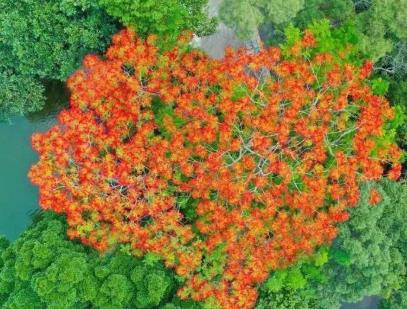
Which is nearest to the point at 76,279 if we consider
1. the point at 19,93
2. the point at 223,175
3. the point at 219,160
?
the point at 223,175

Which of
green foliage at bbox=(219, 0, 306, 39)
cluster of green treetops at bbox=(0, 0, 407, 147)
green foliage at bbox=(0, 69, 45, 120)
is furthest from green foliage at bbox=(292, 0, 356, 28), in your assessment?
green foliage at bbox=(0, 69, 45, 120)

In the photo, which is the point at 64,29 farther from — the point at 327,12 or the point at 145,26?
the point at 327,12

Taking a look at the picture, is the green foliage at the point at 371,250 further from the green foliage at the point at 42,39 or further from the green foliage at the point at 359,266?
the green foliage at the point at 42,39

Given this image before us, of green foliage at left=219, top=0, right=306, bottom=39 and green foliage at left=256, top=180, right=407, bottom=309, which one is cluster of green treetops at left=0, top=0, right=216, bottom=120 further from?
green foliage at left=256, top=180, right=407, bottom=309

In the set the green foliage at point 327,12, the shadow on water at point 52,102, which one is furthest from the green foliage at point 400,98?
the shadow on water at point 52,102

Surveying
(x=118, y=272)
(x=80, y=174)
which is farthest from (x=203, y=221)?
(x=80, y=174)

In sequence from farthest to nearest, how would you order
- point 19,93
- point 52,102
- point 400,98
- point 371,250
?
point 52,102 < point 19,93 < point 400,98 < point 371,250
